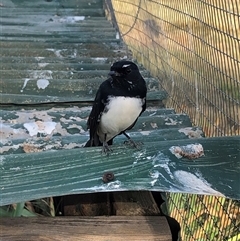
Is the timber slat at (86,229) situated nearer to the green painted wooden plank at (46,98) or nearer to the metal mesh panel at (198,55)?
the metal mesh panel at (198,55)

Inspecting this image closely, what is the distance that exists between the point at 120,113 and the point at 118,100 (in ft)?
0.23

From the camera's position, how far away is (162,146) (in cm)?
209

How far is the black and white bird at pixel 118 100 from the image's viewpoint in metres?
2.72

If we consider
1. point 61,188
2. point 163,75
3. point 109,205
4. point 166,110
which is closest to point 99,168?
point 61,188

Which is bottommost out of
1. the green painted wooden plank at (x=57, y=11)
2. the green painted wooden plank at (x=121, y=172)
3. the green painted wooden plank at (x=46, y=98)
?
the green painted wooden plank at (x=46, y=98)

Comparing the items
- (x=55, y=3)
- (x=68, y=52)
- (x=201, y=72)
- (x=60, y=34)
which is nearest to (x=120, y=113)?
(x=201, y=72)

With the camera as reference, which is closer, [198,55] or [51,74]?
[198,55]

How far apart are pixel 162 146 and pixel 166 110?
1.41 metres

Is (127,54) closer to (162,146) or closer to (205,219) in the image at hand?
(205,219)

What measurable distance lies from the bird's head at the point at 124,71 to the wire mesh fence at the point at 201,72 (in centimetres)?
52

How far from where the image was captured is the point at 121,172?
199 cm

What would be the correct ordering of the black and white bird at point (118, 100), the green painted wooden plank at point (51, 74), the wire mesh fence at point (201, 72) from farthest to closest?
the green painted wooden plank at point (51, 74)
the wire mesh fence at point (201, 72)
the black and white bird at point (118, 100)

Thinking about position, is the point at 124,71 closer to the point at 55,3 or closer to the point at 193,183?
the point at 193,183

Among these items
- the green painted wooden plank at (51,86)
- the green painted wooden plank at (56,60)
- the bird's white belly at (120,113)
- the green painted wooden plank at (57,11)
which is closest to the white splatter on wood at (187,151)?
the bird's white belly at (120,113)
